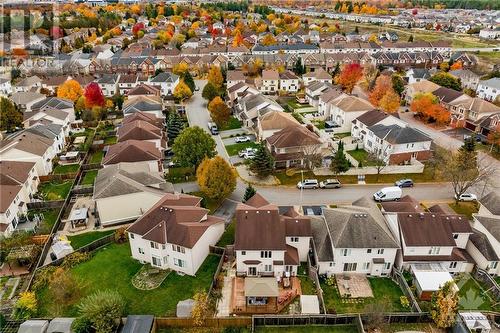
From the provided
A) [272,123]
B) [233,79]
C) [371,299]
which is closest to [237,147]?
[272,123]

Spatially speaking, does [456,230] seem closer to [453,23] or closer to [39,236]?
[39,236]

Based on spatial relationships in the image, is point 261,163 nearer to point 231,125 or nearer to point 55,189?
point 231,125

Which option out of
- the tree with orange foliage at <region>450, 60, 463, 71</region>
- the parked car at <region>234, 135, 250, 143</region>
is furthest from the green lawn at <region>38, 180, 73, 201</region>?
the tree with orange foliage at <region>450, 60, 463, 71</region>

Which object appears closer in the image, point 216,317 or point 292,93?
point 216,317

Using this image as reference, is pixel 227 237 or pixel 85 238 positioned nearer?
pixel 227 237

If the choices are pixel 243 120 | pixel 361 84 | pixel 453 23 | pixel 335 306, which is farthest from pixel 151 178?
pixel 453 23

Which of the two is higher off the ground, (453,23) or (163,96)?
(453,23)
